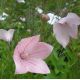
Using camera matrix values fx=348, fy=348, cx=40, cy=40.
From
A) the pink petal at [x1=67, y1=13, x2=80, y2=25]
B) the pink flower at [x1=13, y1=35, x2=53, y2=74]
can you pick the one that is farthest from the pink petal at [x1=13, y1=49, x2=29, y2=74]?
the pink petal at [x1=67, y1=13, x2=80, y2=25]

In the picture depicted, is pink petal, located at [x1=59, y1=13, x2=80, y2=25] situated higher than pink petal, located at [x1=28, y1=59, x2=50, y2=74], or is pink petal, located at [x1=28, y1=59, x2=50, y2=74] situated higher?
pink petal, located at [x1=59, y1=13, x2=80, y2=25]

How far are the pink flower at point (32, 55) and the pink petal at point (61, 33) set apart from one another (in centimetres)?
2

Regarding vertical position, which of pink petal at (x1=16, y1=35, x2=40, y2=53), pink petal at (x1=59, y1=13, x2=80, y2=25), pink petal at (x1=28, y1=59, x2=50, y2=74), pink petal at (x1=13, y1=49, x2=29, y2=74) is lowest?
pink petal at (x1=28, y1=59, x2=50, y2=74)

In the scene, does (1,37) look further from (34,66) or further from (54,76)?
(54,76)

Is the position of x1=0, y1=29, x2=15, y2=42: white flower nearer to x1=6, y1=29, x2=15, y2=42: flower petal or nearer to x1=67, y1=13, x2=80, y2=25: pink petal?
x1=6, y1=29, x2=15, y2=42: flower petal

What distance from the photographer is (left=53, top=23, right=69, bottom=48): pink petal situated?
0.55 m

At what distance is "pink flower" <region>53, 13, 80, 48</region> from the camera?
55 centimetres

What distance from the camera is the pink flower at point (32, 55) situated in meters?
0.53

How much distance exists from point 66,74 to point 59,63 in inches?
1.3

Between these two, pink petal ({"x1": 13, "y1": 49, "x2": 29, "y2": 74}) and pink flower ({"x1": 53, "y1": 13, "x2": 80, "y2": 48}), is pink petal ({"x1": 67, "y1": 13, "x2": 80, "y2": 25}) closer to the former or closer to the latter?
pink flower ({"x1": 53, "y1": 13, "x2": 80, "y2": 48})

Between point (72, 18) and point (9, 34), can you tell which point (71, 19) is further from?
point (9, 34)

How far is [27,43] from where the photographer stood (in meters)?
0.54

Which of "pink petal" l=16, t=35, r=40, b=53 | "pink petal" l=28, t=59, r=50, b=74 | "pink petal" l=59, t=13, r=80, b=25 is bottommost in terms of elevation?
"pink petal" l=28, t=59, r=50, b=74

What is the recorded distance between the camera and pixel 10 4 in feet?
7.25
